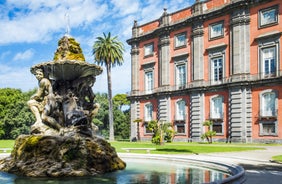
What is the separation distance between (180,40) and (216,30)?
536 cm

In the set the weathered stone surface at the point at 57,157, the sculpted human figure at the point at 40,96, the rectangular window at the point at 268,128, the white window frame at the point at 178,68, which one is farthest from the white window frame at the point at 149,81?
the weathered stone surface at the point at 57,157

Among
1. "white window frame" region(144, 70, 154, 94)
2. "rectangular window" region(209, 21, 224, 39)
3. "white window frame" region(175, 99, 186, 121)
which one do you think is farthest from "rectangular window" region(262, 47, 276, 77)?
"white window frame" region(144, 70, 154, 94)

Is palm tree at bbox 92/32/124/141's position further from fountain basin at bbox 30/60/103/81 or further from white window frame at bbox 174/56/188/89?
fountain basin at bbox 30/60/103/81

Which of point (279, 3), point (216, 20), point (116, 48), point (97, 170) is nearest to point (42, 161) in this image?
point (97, 170)

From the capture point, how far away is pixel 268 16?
107 feet

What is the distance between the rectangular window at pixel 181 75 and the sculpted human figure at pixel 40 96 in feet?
101

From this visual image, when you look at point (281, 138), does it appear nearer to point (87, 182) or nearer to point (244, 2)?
point (244, 2)

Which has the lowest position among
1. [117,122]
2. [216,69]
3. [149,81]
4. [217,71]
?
[117,122]

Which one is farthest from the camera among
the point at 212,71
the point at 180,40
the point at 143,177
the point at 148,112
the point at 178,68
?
the point at 148,112

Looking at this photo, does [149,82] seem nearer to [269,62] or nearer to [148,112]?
[148,112]

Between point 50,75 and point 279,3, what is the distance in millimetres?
27156

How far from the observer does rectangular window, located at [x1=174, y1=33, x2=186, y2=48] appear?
40475 mm

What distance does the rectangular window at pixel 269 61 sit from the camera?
32062mm

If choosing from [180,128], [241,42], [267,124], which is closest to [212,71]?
[241,42]
